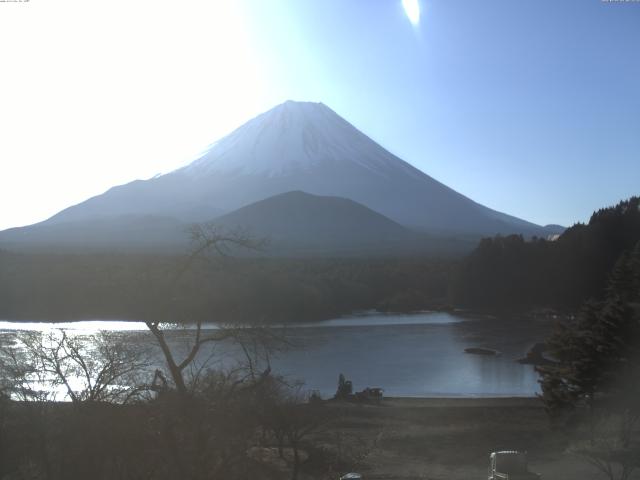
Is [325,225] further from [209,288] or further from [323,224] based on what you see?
[209,288]

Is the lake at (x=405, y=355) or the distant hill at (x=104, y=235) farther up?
the distant hill at (x=104, y=235)

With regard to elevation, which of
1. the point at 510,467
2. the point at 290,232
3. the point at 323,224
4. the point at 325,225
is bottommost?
the point at 510,467

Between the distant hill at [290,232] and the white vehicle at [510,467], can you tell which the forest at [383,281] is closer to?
the white vehicle at [510,467]

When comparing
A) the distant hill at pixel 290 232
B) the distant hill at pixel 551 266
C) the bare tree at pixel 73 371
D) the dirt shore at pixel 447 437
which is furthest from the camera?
the distant hill at pixel 290 232

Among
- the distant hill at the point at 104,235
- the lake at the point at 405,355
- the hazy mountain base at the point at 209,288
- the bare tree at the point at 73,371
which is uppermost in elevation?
the distant hill at the point at 104,235

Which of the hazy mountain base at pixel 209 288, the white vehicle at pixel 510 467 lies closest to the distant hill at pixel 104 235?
the hazy mountain base at pixel 209 288

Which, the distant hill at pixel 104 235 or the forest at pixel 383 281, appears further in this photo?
the distant hill at pixel 104 235

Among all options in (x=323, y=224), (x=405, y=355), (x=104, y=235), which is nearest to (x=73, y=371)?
(x=405, y=355)
